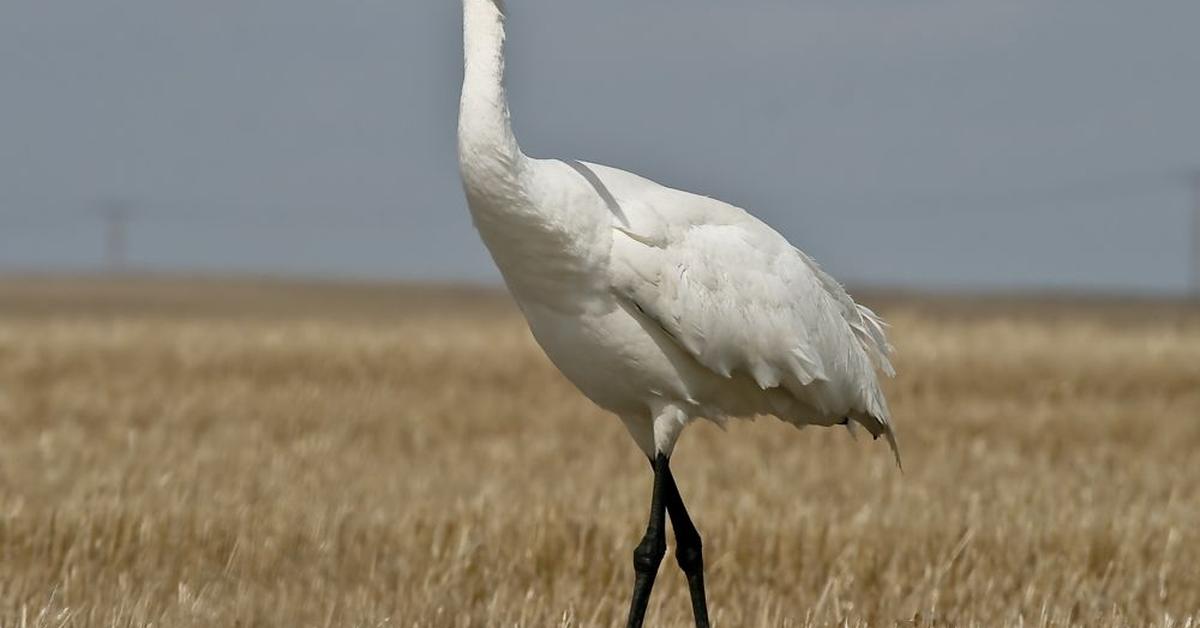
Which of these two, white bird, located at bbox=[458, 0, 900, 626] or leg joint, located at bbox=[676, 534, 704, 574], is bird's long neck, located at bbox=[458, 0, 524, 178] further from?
leg joint, located at bbox=[676, 534, 704, 574]

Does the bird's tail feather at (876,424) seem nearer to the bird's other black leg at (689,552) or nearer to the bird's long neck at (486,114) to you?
the bird's other black leg at (689,552)

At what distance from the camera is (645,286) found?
6664mm

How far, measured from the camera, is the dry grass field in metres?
7.80

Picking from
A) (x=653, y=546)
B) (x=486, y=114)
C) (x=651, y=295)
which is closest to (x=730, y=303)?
(x=651, y=295)

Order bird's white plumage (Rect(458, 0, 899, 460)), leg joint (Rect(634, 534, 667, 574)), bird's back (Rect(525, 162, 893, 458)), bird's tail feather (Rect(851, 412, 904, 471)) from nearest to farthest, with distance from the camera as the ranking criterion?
bird's white plumage (Rect(458, 0, 899, 460)), bird's back (Rect(525, 162, 893, 458)), leg joint (Rect(634, 534, 667, 574)), bird's tail feather (Rect(851, 412, 904, 471))

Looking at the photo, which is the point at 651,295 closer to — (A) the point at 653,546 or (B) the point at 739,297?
(B) the point at 739,297

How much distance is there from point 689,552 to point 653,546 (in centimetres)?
31

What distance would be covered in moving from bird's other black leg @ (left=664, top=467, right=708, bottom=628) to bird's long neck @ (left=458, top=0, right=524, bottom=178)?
5.68 ft

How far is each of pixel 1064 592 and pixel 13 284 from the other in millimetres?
85012

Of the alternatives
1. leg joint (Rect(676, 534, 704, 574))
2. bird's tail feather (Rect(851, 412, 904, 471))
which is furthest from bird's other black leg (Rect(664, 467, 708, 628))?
bird's tail feather (Rect(851, 412, 904, 471))

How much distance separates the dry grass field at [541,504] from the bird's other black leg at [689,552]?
243mm

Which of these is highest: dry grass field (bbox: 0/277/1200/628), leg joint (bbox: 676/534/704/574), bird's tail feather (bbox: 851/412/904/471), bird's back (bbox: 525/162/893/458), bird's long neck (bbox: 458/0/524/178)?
bird's long neck (bbox: 458/0/524/178)

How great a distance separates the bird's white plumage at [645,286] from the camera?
6465 millimetres

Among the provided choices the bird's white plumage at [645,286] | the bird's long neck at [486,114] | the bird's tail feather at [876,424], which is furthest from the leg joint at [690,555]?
the bird's long neck at [486,114]
